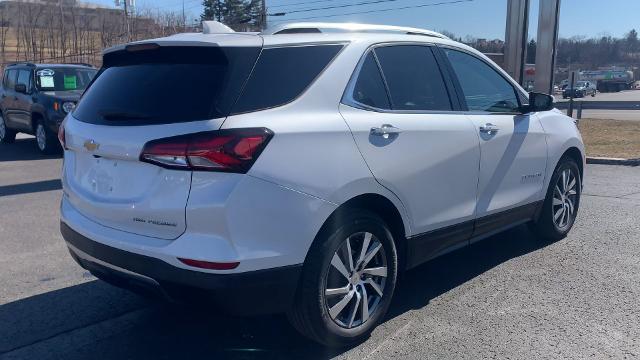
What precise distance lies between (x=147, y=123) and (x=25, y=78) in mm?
11368

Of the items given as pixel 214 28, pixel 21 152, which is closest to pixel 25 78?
pixel 21 152

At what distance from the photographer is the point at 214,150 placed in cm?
299

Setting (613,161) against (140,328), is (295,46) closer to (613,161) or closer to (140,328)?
(140,328)

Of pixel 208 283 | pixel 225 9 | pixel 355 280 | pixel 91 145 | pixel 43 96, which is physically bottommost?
pixel 355 280

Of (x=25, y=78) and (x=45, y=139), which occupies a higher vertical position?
(x=25, y=78)

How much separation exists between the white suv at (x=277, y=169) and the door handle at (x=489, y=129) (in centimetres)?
5

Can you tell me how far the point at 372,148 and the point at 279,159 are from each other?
71 cm

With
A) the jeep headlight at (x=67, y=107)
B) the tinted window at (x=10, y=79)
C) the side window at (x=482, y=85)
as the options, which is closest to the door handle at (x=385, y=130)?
the side window at (x=482, y=85)

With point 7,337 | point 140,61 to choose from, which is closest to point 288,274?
point 140,61

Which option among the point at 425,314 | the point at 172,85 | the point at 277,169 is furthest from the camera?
the point at 425,314

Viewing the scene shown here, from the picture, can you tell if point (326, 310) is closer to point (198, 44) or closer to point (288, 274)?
point (288, 274)

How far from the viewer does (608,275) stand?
193 inches

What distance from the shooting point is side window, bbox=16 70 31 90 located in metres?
12.9

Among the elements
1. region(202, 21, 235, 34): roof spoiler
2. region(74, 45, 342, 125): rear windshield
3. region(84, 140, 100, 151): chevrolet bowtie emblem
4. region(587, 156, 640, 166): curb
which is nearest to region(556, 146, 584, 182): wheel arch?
region(74, 45, 342, 125): rear windshield
